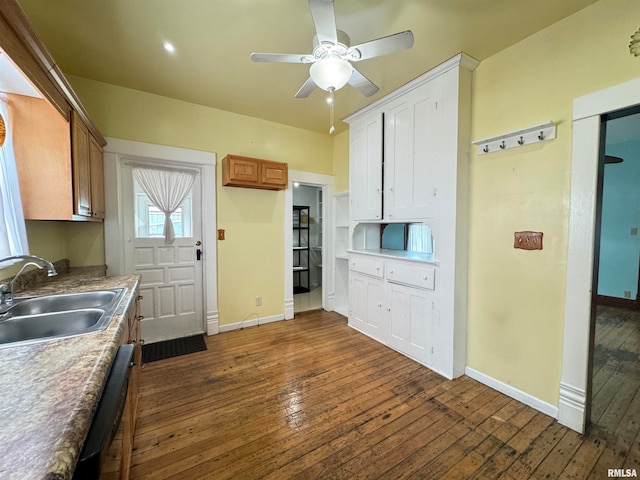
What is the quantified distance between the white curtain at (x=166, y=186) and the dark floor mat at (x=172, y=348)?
116 cm

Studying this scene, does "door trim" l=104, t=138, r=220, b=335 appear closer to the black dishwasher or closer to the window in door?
the window in door

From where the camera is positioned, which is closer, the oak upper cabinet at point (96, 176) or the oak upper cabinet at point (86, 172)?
the oak upper cabinet at point (86, 172)

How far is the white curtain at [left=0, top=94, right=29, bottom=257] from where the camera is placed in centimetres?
155

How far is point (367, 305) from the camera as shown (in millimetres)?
3256

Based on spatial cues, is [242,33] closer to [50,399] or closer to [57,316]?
[57,316]

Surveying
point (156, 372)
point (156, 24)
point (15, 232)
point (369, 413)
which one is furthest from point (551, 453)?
point (156, 24)

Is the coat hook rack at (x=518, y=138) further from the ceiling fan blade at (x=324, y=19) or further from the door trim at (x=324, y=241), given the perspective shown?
the door trim at (x=324, y=241)

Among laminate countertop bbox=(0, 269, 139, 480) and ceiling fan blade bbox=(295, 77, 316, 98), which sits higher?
ceiling fan blade bbox=(295, 77, 316, 98)

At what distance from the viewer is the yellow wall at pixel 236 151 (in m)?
2.77

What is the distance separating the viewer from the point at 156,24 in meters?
1.87

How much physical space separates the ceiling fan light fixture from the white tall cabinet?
1.22 m

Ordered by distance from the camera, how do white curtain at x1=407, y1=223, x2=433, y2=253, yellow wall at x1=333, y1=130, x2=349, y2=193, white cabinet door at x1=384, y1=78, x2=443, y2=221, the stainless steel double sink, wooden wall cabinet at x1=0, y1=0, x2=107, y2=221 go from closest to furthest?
the stainless steel double sink, wooden wall cabinet at x1=0, y1=0, x2=107, y2=221, white cabinet door at x1=384, y1=78, x2=443, y2=221, white curtain at x1=407, y1=223, x2=433, y2=253, yellow wall at x1=333, y1=130, x2=349, y2=193

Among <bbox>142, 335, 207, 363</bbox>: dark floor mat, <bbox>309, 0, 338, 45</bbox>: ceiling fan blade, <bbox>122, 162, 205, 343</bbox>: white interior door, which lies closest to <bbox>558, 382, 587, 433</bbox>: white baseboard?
<bbox>309, 0, 338, 45</bbox>: ceiling fan blade

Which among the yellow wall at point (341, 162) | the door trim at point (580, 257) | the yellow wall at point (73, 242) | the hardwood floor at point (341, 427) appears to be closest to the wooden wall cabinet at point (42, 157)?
the yellow wall at point (73, 242)
